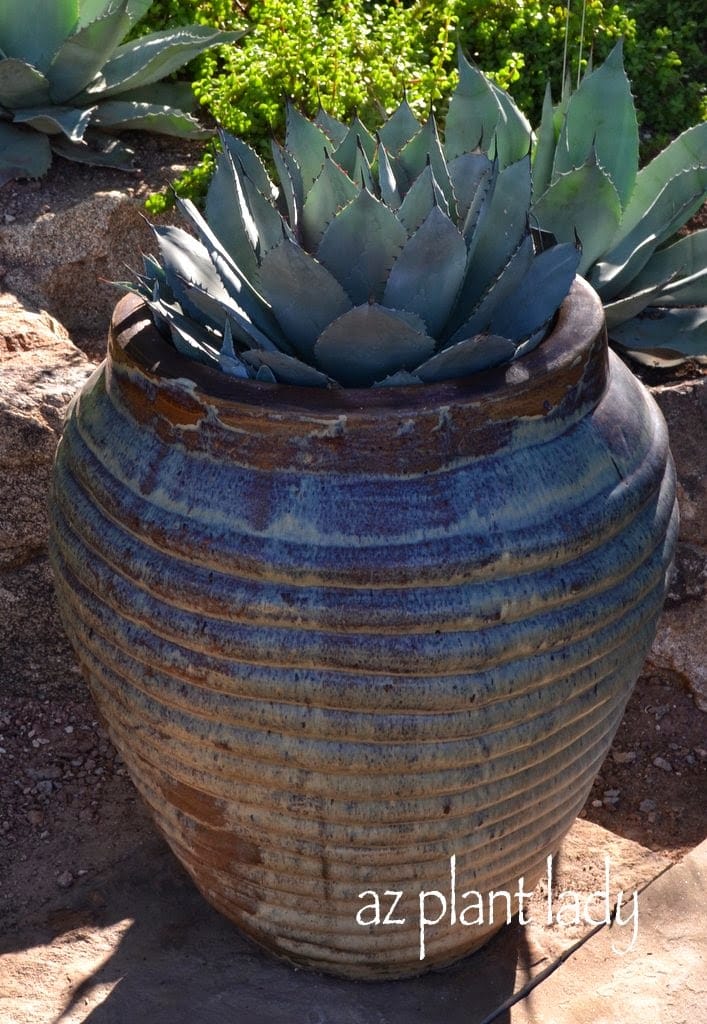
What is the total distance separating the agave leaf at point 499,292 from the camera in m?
1.73

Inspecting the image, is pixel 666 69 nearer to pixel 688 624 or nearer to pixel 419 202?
Answer: pixel 688 624

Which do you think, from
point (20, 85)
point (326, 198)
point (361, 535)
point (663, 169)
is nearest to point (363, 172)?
point (326, 198)

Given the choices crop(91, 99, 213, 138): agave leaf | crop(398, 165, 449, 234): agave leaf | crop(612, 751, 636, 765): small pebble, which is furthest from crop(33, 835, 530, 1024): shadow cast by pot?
crop(91, 99, 213, 138): agave leaf

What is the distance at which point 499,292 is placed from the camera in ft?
5.74

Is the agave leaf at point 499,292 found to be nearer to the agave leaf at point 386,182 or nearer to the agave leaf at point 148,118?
the agave leaf at point 386,182

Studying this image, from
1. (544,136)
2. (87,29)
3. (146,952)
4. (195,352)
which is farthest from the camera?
(87,29)

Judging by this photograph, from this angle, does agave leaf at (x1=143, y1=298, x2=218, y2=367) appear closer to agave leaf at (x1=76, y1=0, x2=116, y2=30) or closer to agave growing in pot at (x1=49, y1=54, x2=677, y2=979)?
agave growing in pot at (x1=49, y1=54, x2=677, y2=979)

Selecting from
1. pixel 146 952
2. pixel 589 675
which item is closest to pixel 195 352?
pixel 589 675

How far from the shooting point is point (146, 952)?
225cm

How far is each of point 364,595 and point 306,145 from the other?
82 centimetres

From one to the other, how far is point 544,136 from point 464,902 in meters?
1.75

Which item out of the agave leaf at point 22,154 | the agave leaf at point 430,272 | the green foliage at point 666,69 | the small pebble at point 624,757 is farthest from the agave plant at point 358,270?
the green foliage at point 666,69

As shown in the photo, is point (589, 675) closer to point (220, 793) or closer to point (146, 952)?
point (220, 793)

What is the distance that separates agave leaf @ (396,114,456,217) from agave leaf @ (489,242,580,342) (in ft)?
0.57
